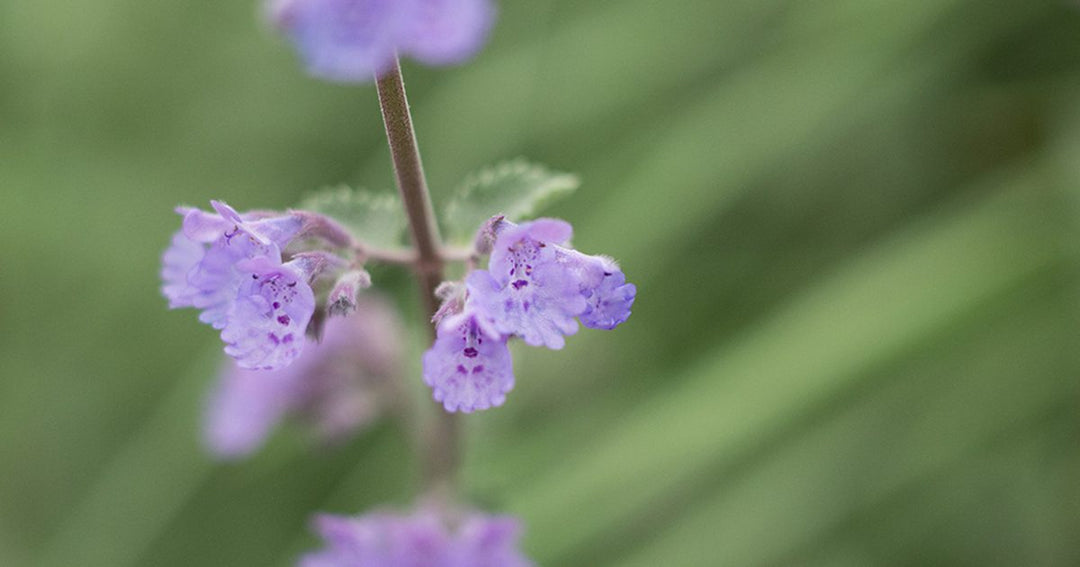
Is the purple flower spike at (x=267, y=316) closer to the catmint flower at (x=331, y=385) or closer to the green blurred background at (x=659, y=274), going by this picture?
the catmint flower at (x=331, y=385)

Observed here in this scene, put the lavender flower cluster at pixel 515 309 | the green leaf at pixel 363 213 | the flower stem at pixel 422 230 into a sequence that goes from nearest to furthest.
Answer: the lavender flower cluster at pixel 515 309 < the flower stem at pixel 422 230 < the green leaf at pixel 363 213

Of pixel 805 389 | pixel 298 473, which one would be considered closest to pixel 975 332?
pixel 805 389

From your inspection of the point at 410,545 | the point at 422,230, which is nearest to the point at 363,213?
the point at 422,230

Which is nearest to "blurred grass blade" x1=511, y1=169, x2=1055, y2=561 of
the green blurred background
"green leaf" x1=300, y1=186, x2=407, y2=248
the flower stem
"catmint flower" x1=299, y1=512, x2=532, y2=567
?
the green blurred background

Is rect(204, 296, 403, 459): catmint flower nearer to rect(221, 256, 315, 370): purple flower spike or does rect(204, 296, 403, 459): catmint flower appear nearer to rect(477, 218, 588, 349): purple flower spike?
rect(221, 256, 315, 370): purple flower spike

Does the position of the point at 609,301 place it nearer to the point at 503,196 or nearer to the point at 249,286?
the point at 503,196

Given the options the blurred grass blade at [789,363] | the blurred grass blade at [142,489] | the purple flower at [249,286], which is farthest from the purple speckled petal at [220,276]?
the blurred grass blade at [142,489]
